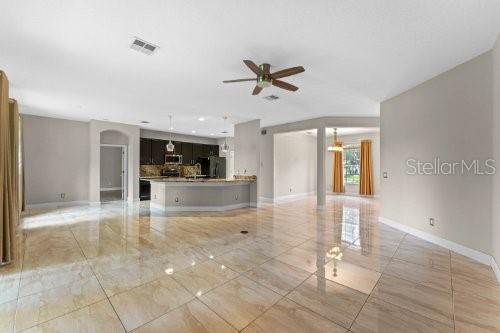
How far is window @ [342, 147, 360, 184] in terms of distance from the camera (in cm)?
1047

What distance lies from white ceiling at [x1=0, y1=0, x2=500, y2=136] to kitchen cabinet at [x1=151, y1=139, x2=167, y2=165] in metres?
4.34

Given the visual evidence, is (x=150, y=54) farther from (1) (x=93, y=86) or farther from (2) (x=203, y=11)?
(1) (x=93, y=86)

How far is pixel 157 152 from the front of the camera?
9.48 meters

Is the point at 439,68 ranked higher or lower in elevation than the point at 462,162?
higher

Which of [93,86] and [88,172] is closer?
[93,86]

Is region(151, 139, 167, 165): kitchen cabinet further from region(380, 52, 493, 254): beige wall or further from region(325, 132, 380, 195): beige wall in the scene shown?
region(380, 52, 493, 254): beige wall

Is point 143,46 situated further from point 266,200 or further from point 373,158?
point 373,158

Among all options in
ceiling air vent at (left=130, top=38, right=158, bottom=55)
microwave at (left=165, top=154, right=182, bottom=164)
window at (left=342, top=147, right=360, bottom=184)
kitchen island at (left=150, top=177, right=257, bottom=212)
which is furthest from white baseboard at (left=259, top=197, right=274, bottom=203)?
ceiling air vent at (left=130, top=38, right=158, bottom=55)

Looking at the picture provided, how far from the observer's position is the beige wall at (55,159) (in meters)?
6.64

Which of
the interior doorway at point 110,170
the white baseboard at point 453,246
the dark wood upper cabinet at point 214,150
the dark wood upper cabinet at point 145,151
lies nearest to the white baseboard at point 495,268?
the white baseboard at point 453,246

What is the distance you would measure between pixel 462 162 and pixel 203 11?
4.16 meters

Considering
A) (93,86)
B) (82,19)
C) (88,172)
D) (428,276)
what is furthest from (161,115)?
(428,276)

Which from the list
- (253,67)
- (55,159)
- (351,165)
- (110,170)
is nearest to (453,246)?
(253,67)

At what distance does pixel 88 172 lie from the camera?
7.56m
